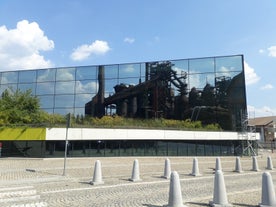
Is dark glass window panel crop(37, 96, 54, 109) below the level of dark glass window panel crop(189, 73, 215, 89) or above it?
below

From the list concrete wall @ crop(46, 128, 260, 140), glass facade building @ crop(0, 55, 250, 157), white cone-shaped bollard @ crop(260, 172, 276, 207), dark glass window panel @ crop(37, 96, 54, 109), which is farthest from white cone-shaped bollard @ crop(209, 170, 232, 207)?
dark glass window panel @ crop(37, 96, 54, 109)

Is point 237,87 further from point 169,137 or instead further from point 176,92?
point 169,137

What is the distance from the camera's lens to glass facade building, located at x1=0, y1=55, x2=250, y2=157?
37031 millimetres

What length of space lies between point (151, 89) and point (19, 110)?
17175 mm

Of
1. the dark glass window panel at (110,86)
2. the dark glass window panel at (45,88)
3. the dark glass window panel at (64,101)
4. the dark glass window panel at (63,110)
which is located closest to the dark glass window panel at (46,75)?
the dark glass window panel at (45,88)

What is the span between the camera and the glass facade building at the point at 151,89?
3703 cm

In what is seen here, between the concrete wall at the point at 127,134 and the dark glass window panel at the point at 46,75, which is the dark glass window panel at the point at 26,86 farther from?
the concrete wall at the point at 127,134

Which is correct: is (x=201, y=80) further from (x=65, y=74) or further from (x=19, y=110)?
(x=19, y=110)

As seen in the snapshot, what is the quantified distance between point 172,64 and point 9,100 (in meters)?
19.9

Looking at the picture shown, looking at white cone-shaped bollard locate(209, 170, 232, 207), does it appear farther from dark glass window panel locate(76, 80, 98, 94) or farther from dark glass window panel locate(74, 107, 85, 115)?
dark glass window panel locate(74, 107, 85, 115)

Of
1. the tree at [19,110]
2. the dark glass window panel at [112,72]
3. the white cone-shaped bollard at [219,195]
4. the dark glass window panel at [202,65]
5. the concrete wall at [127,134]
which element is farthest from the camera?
the dark glass window panel at [112,72]

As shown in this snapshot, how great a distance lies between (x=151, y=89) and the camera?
40562 millimetres

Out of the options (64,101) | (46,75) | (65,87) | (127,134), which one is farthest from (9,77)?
(127,134)

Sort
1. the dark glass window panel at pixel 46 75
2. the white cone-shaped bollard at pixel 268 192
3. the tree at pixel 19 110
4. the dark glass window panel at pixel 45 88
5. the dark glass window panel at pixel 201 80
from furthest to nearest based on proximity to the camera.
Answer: the dark glass window panel at pixel 46 75 → the dark glass window panel at pixel 45 88 → the dark glass window panel at pixel 201 80 → the tree at pixel 19 110 → the white cone-shaped bollard at pixel 268 192
